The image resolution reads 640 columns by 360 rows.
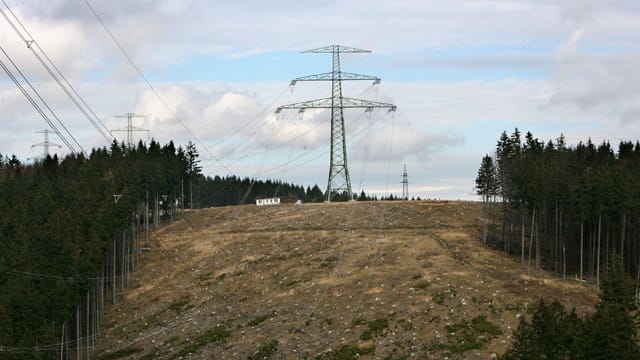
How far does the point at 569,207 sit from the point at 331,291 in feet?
99.2

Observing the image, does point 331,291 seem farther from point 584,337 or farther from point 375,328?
point 584,337

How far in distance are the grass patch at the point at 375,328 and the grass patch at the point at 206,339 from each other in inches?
619

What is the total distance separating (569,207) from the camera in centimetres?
11062

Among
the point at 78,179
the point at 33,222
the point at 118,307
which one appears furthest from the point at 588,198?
the point at 78,179

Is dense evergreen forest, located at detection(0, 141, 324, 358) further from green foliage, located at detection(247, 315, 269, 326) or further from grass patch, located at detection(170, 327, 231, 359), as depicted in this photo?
green foliage, located at detection(247, 315, 269, 326)

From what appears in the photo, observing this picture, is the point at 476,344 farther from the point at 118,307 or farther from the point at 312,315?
the point at 118,307

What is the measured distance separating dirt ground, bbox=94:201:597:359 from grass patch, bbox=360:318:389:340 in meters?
0.25

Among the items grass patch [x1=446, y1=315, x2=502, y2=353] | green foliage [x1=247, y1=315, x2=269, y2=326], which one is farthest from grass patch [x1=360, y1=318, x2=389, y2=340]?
green foliage [x1=247, y1=315, x2=269, y2=326]

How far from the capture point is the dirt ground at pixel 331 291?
90062 millimetres

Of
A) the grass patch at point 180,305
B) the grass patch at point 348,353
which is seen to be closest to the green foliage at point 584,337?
the grass patch at point 348,353

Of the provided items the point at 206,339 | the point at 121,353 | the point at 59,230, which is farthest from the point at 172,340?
the point at 59,230

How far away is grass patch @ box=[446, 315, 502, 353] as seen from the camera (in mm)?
83881

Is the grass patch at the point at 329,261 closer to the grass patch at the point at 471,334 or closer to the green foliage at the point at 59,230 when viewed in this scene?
the green foliage at the point at 59,230

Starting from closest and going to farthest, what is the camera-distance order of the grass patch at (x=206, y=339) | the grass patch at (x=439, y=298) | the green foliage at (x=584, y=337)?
the green foliage at (x=584, y=337), the grass patch at (x=206, y=339), the grass patch at (x=439, y=298)
